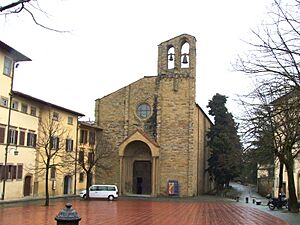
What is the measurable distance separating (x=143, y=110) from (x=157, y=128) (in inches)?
134

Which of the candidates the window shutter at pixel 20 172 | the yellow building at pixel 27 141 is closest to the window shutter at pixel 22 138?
the yellow building at pixel 27 141

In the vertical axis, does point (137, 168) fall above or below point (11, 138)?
below

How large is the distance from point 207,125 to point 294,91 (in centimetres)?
5794

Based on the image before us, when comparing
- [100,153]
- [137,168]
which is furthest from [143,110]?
[100,153]

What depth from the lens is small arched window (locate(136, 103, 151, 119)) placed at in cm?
5712

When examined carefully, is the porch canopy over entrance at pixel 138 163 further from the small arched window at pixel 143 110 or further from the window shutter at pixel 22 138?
the window shutter at pixel 22 138

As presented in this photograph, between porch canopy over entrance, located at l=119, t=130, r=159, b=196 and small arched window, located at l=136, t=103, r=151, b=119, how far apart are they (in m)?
3.20

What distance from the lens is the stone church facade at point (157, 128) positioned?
177 ft

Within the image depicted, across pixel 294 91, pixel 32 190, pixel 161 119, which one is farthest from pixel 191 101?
pixel 294 91

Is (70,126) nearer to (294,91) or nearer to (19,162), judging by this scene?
(19,162)

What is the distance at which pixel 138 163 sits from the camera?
57.1m

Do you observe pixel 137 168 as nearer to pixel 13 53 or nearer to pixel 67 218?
pixel 13 53

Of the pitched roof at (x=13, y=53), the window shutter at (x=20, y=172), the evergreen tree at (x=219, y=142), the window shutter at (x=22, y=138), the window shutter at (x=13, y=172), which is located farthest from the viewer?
the evergreen tree at (x=219, y=142)

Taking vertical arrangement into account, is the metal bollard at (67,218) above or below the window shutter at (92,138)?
below
